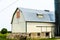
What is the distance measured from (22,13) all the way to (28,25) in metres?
2.45

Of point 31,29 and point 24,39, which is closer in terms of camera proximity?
point 24,39

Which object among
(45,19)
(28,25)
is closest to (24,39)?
(28,25)

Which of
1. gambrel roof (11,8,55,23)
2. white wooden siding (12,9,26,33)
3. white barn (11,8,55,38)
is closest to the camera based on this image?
white barn (11,8,55,38)

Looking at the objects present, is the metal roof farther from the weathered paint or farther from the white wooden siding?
the white wooden siding

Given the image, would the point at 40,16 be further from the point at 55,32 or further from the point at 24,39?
the point at 24,39

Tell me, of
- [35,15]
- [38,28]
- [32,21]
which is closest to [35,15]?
[35,15]

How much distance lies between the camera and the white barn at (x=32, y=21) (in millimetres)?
31483

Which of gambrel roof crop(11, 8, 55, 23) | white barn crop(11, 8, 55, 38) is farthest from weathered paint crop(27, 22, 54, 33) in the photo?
gambrel roof crop(11, 8, 55, 23)

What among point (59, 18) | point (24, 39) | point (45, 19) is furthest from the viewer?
point (45, 19)

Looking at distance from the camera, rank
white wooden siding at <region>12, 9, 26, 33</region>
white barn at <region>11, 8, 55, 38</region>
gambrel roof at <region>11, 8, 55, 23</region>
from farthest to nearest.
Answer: white wooden siding at <region>12, 9, 26, 33</region> → gambrel roof at <region>11, 8, 55, 23</region> → white barn at <region>11, 8, 55, 38</region>

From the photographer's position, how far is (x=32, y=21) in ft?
104

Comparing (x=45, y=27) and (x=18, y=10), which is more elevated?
(x=18, y=10)

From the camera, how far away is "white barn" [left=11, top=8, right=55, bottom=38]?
31.5m

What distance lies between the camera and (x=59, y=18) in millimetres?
30938
